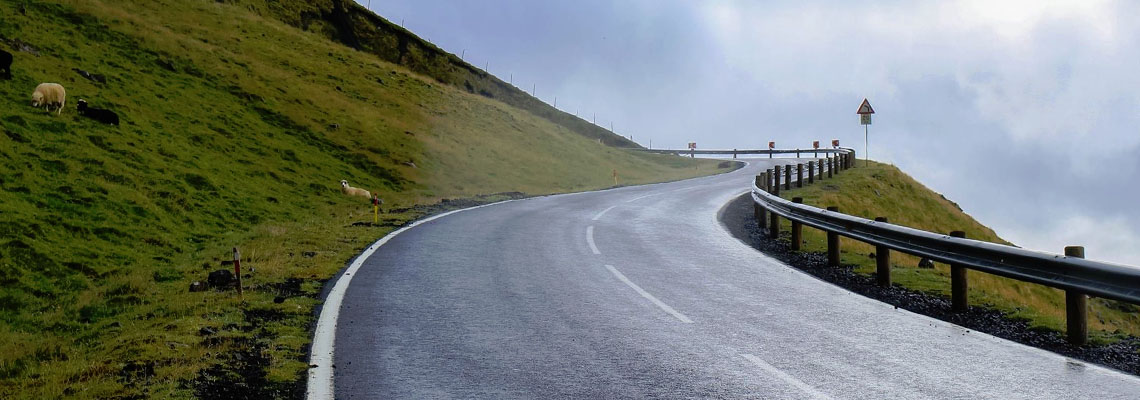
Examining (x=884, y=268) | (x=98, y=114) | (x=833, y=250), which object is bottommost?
(x=884, y=268)

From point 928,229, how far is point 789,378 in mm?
26512

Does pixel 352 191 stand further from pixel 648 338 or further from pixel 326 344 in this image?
pixel 648 338

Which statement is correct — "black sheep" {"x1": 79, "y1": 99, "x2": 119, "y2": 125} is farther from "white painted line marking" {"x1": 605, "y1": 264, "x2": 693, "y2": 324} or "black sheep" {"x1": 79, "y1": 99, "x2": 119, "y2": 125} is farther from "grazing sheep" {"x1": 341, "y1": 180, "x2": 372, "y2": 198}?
"white painted line marking" {"x1": 605, "y1": 264, "x2": 693, "y2": 324}

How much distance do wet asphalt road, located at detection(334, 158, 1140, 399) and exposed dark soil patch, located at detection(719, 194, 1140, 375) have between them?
1.01 ft

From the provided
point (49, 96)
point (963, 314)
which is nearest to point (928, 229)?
point (963, 314)

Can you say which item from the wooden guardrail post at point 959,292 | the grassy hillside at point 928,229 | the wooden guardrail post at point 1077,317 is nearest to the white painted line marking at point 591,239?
the grassy hillside at point 928,229

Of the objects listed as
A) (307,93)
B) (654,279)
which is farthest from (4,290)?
(307,93)

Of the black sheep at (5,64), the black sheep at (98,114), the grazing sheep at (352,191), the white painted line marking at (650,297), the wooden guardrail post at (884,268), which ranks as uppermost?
the black sheep at (5,64)

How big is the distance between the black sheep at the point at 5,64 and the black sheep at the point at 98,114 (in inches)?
104

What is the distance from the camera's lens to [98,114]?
26.5m

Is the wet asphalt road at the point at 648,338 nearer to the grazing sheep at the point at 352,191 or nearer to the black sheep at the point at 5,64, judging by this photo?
the grazing sheep at the point at 352,191

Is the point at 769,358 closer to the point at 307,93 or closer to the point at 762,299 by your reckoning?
the point at 762,299

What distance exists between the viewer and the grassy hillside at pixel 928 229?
11102mm

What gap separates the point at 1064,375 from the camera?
249 inches
